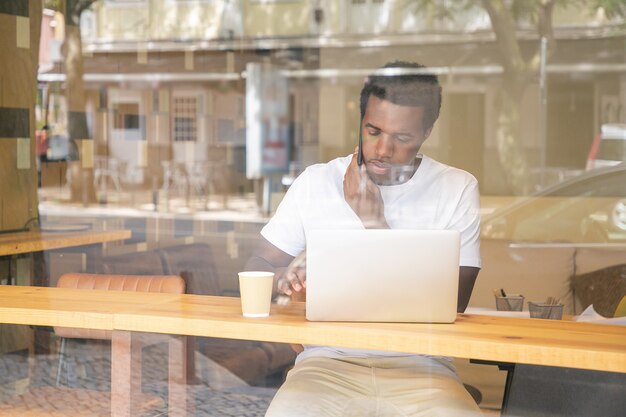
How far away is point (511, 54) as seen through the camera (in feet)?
17.9

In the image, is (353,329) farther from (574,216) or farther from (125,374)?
(574,216)

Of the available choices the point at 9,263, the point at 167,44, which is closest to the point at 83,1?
the point at 167,44

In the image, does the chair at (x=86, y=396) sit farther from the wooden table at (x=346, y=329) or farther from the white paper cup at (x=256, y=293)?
the white paper cup at (x=256, y=293)

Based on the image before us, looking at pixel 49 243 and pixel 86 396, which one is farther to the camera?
pixel 49 243

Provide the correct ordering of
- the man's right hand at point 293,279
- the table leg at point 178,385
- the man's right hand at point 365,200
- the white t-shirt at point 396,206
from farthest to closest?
the man's right hand at point 365,200 → the white t-shirt at point 396,206 → the table leg at point 178,385 → the man's right hand at point 293,279

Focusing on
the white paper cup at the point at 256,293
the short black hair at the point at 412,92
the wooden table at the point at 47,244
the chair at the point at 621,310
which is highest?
the short black hair at the point at 412,92

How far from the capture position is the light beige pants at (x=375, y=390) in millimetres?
2281

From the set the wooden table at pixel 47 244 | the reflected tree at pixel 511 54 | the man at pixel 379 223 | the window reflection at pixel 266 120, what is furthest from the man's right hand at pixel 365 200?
the reflected tree at pixel 511 54

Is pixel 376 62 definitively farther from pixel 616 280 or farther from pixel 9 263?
pixel 9 263

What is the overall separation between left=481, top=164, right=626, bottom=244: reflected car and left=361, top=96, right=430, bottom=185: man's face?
1716 mm

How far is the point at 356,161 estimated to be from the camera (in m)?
3.06

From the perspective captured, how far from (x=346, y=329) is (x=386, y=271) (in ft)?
0.50

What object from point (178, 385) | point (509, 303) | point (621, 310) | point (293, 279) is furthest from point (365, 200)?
point (621, 310)

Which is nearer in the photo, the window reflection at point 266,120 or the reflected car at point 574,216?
the window reflection at point 266,120
